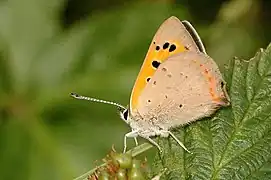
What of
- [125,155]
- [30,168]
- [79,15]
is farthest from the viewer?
[79,15]

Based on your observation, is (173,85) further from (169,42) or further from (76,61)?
(76,61)

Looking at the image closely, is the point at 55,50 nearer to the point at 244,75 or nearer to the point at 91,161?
the point at 91,161

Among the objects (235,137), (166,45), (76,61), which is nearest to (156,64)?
(166,45)

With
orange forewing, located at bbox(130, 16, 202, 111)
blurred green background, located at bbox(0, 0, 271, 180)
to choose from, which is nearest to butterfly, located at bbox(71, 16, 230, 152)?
orange forewing, located at bbox(130, 16, 202, 111)

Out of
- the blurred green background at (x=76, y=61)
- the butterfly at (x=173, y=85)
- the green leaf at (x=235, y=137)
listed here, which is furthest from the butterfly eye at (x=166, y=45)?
the blurred green background at (x=76, y=61)

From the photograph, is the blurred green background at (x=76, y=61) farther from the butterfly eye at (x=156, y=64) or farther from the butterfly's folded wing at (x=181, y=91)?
the butterfly eye at (x=156, y=64)

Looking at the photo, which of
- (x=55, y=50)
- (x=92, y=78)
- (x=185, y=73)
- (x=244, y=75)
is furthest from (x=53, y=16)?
(x=244, y=75)
